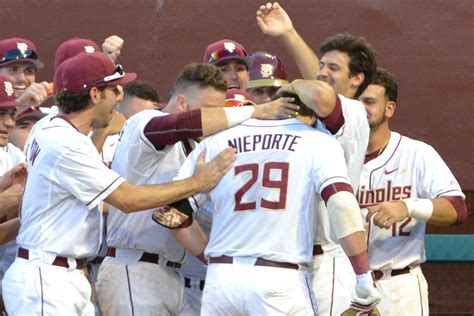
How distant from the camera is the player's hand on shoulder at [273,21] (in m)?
6.60

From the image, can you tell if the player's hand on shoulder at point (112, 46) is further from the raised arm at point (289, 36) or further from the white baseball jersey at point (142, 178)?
the white baseball jersey at point (142, 178)

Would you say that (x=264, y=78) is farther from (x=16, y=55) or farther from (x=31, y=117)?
(x=16, y=55)

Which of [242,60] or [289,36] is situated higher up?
[289,36]

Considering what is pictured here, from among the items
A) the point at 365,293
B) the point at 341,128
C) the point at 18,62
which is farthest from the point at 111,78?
the point at 18,62

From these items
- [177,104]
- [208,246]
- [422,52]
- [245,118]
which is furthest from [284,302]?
[422,52]

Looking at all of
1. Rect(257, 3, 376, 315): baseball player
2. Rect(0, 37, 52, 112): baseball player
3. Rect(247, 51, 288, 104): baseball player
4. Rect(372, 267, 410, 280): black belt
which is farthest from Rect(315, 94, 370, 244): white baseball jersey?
Rect(0, 37, 52, 112): baseball player

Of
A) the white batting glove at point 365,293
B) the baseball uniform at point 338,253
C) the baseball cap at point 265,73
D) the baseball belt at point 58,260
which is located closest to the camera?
the white batting glove at point 365,293

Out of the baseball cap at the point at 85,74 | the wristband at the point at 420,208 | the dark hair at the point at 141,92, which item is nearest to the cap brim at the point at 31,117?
the dark hair at the point at 141,92

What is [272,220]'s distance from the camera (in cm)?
541

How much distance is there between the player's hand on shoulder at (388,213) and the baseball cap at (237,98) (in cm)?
111

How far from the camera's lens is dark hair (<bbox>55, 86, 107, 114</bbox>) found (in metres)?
5.81

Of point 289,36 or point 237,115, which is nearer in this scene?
point 237,115

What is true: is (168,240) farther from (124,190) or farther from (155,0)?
(155,0)

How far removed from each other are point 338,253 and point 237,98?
58.3 inches
